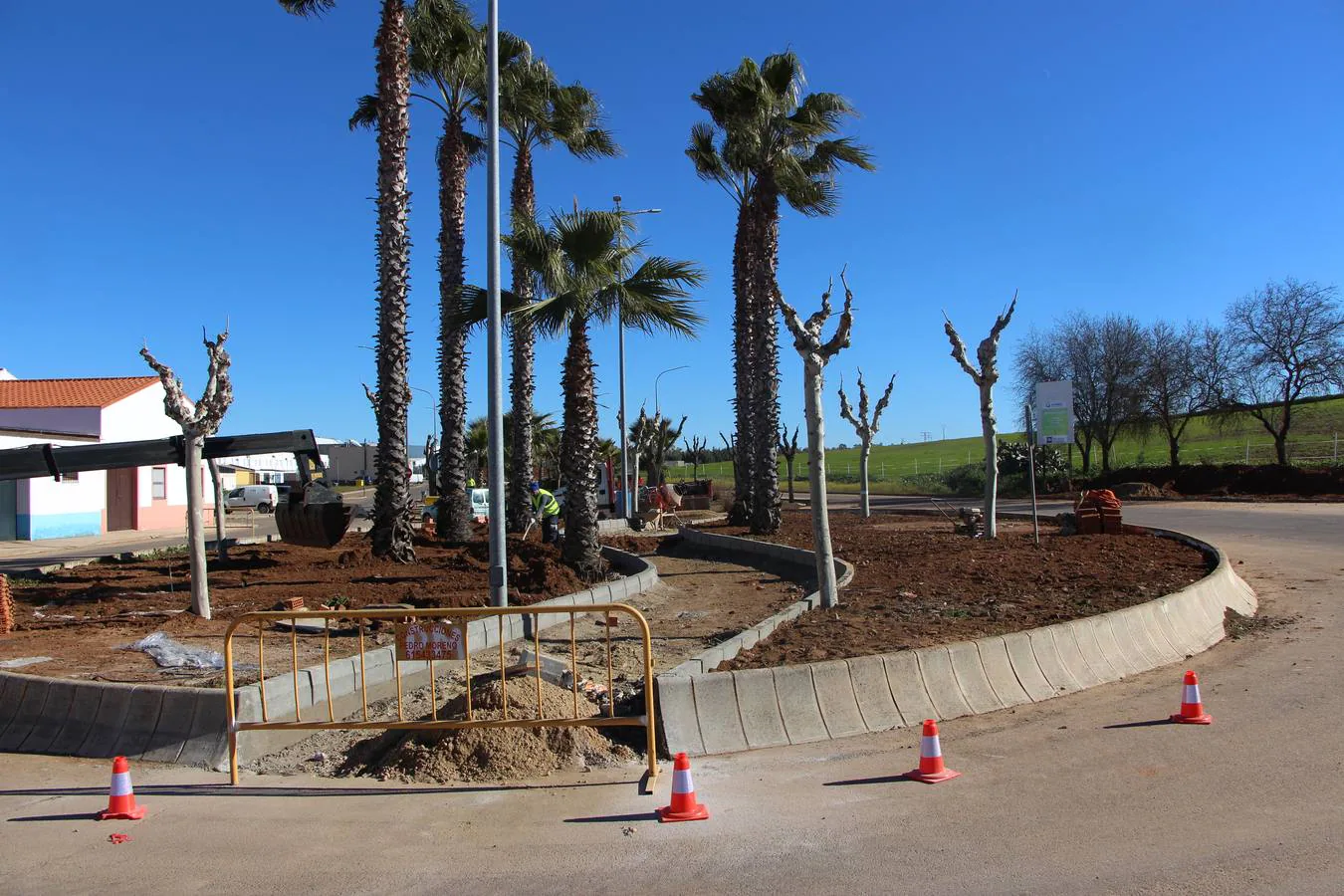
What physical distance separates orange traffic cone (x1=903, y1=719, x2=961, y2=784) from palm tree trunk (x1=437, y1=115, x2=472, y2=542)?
14.9 m

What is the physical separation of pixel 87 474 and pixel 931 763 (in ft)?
114

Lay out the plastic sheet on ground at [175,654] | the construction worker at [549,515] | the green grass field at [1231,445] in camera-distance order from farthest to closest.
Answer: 1. the green grass field at [1231,445]
2. the construction worker at [549,515]
3. the plastic sheet on ground at [175,654]

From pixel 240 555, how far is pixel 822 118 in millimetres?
14791

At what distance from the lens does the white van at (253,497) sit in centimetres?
5003

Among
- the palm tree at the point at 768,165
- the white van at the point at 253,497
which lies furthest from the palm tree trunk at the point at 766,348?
the white van at the point at 253,497

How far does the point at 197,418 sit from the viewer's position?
452 inches

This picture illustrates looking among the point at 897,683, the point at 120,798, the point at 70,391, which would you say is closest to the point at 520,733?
the point at 120,798

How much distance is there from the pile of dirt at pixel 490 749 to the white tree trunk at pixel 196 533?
5109 millimetres

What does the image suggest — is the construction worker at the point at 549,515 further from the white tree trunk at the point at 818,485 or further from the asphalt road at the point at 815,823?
the asphalt road at the point at 815,823

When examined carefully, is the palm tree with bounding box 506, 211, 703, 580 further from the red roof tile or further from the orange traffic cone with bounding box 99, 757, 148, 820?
the red roof tile

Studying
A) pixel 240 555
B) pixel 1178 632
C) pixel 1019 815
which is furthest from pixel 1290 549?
pixel 240 555

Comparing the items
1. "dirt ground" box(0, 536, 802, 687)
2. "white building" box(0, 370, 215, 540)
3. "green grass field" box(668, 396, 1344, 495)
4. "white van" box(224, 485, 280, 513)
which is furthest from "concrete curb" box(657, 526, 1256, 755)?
"white van" box(224, 485, 280, 513)

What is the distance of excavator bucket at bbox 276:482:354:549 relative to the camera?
514 inches

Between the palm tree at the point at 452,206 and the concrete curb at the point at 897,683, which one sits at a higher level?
the palm tree at the point at 452,206
